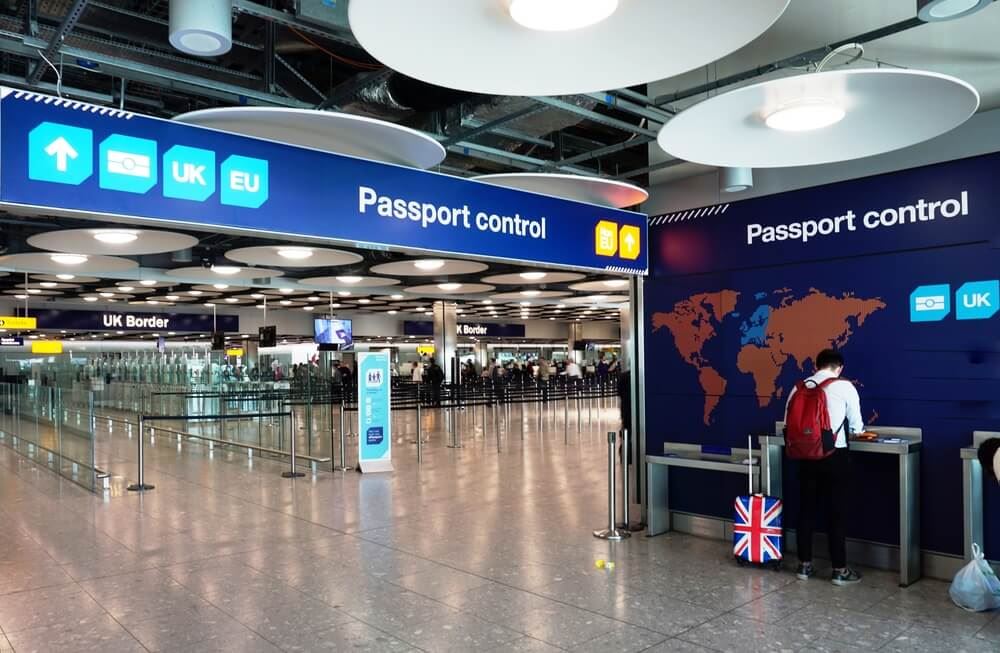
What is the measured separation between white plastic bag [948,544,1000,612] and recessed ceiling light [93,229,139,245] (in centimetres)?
910

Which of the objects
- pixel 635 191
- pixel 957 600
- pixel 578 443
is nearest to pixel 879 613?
pixel 957 600

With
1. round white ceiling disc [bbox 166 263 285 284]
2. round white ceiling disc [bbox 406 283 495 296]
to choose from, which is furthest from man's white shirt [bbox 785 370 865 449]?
round white ceiling disc [bbox 406 283 495 296]

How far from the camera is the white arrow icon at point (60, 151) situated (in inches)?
146

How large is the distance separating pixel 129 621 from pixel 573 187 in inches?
176

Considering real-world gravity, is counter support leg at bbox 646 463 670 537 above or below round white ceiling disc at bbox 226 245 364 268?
below

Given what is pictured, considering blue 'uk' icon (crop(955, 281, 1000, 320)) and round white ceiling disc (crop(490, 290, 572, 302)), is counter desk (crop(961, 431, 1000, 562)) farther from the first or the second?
round white ceiling disc (crop(490, 290, 572, 302))

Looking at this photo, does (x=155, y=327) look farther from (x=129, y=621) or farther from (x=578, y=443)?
(x=129, y=621)

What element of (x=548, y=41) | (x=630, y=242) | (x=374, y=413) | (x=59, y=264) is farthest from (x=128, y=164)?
(x=59, y=264)

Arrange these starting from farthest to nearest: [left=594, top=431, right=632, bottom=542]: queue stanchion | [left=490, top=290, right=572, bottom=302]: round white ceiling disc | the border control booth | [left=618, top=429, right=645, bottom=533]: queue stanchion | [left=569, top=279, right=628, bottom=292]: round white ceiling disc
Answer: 1. [left=490, top=290, right=572, bottom=302]: round white ceiling disc
2. [left=569, top=279, right=628, bottom=292]: round white ceiling disc
3. [left=618, top=429, right=645, bottom=533]: queue stanchion
4. [left=594, top=431, right=632, bottom=542]: queue stanchion
5. the border control booth

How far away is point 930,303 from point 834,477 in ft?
5.18

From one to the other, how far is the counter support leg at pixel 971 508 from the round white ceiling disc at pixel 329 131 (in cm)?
424

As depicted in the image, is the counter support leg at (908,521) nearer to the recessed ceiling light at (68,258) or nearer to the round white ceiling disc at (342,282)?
the recessed ceiling light at (68,258)

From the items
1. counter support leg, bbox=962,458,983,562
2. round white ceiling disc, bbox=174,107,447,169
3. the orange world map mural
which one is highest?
round white ceiling disc, bbox=174,107,447,169

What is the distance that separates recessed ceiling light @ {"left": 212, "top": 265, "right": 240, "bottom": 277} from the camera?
52.3 feet
